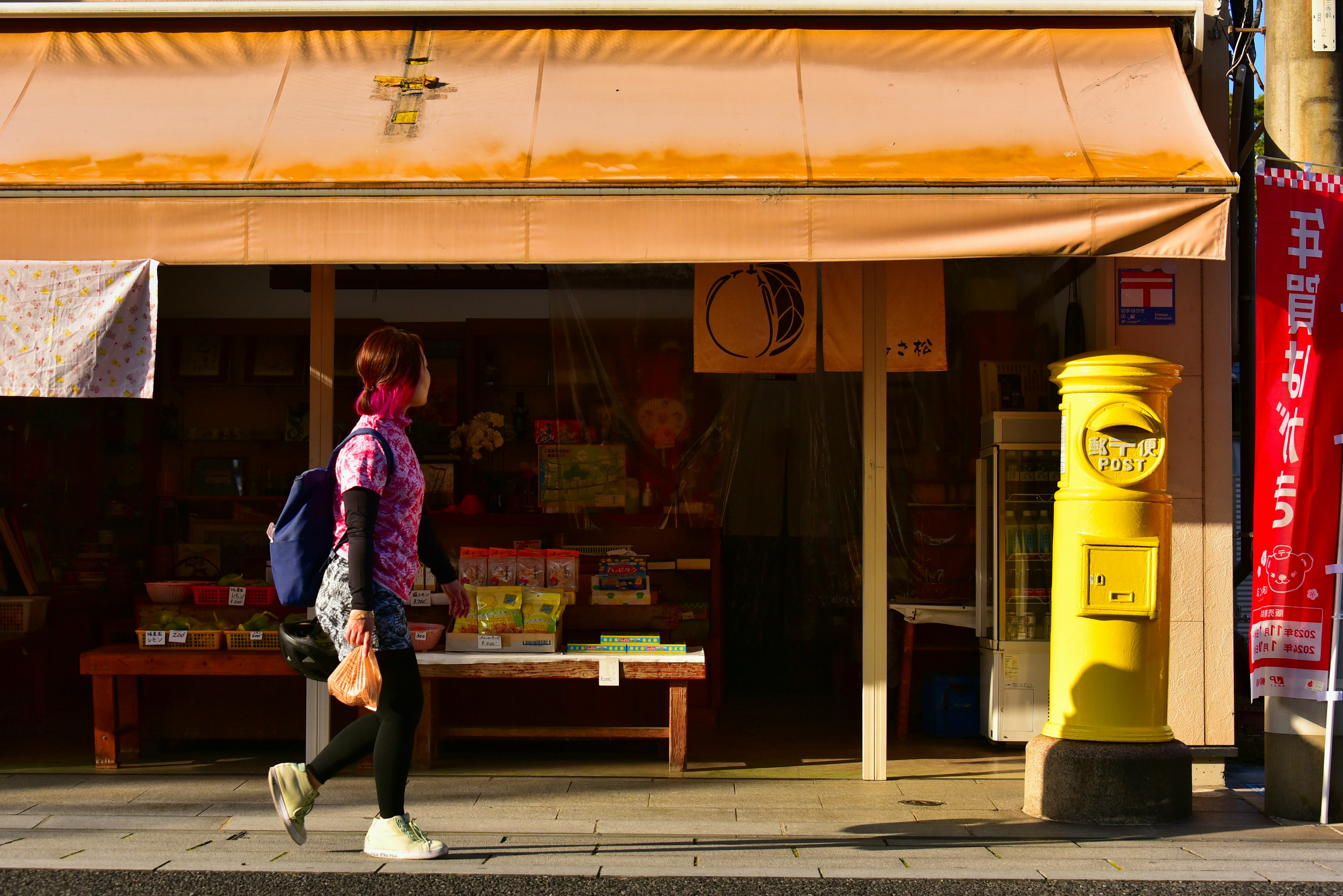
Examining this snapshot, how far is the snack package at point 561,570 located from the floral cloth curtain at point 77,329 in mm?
2197

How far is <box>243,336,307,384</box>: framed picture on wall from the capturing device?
28.1 ft

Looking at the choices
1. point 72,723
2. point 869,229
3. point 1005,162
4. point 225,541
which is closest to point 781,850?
point 869,229

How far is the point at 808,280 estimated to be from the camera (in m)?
6.08

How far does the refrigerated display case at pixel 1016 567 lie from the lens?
20.1 ft

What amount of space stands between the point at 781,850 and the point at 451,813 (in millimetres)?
1430

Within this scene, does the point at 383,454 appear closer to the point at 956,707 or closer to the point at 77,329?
the point at 77,329

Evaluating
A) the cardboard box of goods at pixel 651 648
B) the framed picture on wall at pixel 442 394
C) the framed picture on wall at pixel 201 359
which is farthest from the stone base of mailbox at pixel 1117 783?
the framed picture on wall at pixel 201 359

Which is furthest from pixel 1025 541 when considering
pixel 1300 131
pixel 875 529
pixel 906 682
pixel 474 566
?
pixel 474 566

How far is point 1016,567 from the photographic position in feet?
20.5

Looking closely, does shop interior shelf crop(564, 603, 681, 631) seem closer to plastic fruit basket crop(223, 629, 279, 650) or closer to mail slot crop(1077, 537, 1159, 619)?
plastic fruit basket crop(223, 629, 279, 650)

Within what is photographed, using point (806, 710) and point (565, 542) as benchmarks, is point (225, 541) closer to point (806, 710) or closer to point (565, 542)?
point (565, 542)

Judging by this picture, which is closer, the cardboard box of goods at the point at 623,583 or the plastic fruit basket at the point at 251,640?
the plastic fruit basket at the point at 251,640

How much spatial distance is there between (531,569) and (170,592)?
1901 mm

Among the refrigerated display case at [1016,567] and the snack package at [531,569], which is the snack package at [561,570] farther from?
the refrigerated display case at [1016,567]
